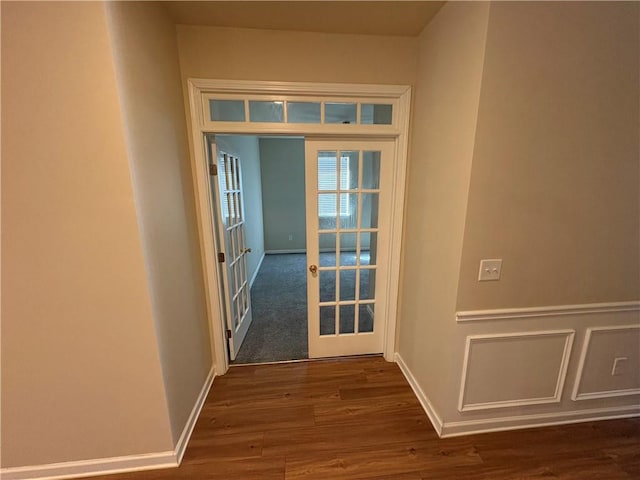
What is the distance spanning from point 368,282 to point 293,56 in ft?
6.22

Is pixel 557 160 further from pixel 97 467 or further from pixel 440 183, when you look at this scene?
pixel 97 467

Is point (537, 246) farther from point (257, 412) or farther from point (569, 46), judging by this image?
point (257, 412)

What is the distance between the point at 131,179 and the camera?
115 cm

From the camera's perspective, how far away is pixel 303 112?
1.87 metres

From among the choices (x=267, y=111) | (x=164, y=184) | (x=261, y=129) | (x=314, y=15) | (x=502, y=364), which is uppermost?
(x=314, y=15)

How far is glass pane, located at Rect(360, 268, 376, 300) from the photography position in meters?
2.29

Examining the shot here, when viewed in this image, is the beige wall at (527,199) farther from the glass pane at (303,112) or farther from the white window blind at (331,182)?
the glass pane at (303,112)

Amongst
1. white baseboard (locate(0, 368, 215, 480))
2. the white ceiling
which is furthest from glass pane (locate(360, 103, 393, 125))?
white baseboard (locate(0, 368, 215, 480))

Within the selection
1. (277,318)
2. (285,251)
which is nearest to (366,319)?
(277,318)

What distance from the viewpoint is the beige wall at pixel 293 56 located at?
1.67 m

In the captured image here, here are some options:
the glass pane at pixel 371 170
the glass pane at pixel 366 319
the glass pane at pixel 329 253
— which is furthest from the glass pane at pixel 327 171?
the glass pane at pixel 366 319

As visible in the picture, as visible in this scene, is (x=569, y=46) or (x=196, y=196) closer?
(x=569, y=46)

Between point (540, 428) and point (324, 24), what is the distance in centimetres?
299

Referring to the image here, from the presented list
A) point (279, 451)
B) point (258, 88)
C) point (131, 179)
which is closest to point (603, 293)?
point (279, 451)
